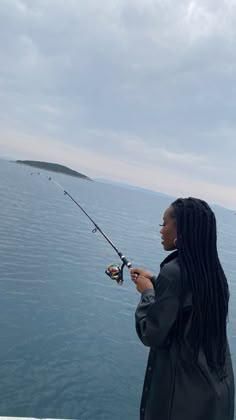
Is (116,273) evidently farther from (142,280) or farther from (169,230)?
(169,230)

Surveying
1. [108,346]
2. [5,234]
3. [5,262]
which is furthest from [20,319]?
[5,234]

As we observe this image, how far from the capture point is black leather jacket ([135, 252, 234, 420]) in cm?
242

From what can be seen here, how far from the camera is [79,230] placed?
29.6m

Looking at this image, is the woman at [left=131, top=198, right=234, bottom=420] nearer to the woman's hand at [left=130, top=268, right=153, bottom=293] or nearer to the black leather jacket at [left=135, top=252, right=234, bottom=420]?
the black leather jacket at [left=135, top=252, right=234, bottom=420]

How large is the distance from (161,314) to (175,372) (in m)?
0.48

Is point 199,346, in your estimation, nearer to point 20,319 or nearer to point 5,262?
point 20,319

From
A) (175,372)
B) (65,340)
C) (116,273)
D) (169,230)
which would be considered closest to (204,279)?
(169,230)

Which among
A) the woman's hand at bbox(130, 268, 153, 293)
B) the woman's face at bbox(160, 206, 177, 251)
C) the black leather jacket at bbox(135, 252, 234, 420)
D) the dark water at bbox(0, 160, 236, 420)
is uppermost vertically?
the woman's face at bbox(160, 206, 177, 251)

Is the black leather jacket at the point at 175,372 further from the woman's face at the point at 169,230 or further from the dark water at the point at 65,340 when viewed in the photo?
the dark water at the point at 65,340

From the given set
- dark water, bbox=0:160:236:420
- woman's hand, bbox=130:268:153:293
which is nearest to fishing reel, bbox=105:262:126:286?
woman's hand, bbox=130:268:153:293

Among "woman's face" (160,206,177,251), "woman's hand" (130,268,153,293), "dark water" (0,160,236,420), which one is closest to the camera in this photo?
"woman's face" (160,206,177,251)

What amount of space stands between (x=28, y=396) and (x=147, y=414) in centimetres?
471

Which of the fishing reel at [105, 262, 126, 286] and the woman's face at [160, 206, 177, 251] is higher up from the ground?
the woman's face at [160, 206, 177, 251]

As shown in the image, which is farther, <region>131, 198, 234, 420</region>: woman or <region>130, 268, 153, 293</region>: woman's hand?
<region>130, 268, 153, 293</region>: woman's hand
